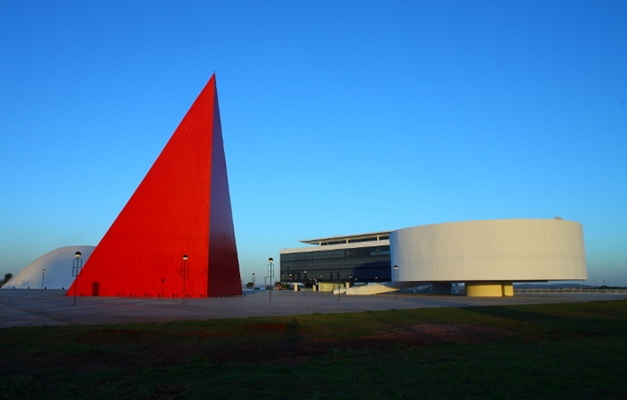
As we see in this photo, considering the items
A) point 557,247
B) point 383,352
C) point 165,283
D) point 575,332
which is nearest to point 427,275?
point 557,247

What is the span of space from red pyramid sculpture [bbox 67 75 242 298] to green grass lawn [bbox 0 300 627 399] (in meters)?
21.4

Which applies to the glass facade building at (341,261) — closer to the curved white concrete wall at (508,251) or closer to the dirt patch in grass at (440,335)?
the curved white concrete wall at (508,251)

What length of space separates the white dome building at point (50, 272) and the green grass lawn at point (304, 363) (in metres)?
70.0

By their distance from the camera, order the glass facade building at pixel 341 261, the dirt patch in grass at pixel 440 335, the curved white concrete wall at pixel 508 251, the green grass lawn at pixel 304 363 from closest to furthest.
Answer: the green grass lawn at pixel 304 363
the dirt patch in grass at pixel 440 335
the curved white concrete wall at pixel 508 251
the glass facade building at pixel 341 261

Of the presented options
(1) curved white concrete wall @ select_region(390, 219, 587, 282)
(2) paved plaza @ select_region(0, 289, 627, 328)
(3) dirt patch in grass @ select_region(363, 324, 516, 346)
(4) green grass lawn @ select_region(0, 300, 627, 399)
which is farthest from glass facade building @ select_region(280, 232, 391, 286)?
(4) green grass lawn @ select_region(0, 300, 627, 399)

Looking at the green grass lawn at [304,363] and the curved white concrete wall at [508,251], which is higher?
the curved white concrete wall at [508,251]

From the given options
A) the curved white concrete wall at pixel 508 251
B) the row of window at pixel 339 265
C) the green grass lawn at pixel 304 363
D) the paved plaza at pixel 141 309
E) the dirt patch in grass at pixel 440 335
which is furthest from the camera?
the row of window at pixel 339 265

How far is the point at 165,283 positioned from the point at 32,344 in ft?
83.3

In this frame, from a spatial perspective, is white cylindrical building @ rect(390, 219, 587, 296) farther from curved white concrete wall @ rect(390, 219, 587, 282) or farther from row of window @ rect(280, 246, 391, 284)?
row of window @ rect(280, 246, 391, 284)

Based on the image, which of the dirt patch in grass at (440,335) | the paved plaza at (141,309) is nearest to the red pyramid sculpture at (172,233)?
the paved plaza at (141,309)

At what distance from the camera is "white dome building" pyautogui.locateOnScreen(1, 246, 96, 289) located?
75125 millimetres

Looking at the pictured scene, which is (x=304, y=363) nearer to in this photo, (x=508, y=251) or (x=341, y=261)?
(x=508, y=251)

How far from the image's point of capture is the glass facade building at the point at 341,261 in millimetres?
88750

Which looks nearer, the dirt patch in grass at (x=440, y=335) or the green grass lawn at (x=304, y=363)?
the green grass lawn at (x=304, y=363)
